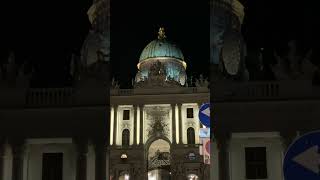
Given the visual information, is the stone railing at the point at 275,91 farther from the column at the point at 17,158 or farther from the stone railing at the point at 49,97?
the column at the point at 17,158

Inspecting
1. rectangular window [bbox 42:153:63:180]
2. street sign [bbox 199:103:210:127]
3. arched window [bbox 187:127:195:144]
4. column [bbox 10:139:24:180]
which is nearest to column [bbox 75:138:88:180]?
rectangular window [bbox 42:153:63:180]

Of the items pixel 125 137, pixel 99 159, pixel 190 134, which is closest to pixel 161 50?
pixel 190 134

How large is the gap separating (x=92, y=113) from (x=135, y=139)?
144ft

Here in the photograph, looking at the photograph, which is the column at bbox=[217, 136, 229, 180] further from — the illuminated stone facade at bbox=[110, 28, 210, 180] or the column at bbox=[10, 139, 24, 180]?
the illuminated stone facade at bbox=[110, 28, 210, 180]

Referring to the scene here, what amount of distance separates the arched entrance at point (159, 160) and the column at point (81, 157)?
3461 centimetres

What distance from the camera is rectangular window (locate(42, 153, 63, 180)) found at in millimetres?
10789

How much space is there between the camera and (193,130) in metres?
53.7

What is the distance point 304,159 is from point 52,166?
8.70m

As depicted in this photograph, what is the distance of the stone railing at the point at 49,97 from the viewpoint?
1012 centimetres

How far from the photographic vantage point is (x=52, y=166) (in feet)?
35.9

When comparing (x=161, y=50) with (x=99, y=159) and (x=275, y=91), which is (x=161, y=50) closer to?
(x=275, y=91)

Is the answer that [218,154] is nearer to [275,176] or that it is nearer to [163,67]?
[275,176]

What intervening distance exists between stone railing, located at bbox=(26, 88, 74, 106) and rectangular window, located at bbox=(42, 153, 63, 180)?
1284 millimetres

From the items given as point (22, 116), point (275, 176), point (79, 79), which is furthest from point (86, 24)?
point (275, 176)
